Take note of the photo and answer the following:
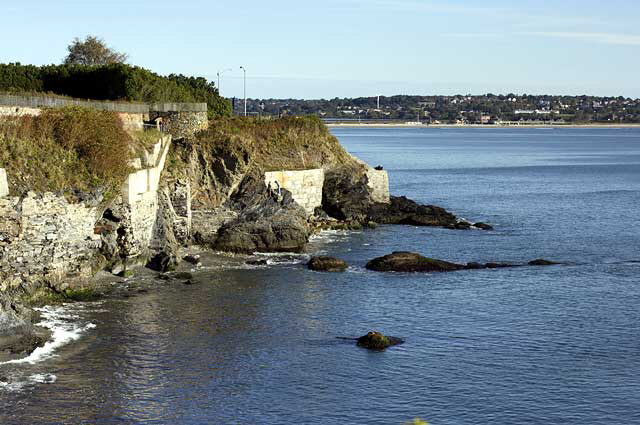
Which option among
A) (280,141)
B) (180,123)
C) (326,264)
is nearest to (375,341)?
(326,264)

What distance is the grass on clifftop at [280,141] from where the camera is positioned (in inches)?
2542

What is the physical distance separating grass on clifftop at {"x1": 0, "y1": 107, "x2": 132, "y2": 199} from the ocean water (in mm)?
5393

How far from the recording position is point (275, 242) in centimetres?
5691

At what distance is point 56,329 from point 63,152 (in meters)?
11.6

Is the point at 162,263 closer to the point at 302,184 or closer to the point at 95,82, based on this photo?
the point at 302,184

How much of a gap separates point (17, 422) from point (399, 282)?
77.4ft

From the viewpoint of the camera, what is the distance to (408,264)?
5106 centimetres

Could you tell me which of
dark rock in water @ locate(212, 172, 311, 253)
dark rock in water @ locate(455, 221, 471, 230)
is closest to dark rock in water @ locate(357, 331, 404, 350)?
dark rock in water @ locate(212, 172, 311, 253)

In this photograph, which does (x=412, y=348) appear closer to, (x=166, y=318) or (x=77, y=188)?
(x=166, y=318)

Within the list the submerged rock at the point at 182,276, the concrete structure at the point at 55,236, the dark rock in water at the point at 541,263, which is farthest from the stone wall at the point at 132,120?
the dark rock in water at the point at 541,263

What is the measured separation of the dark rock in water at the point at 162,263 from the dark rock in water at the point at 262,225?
22.2ft

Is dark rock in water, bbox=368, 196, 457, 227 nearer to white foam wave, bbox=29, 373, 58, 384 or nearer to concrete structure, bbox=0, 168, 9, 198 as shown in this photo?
concrete structure, bbox=0, 168, 9, 198

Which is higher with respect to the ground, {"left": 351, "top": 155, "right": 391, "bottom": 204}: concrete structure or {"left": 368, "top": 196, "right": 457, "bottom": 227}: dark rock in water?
{"left": 351, "top": 155, "right": 391, "bottom": 204}: concrete structure

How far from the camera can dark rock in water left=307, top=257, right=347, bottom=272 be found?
1977 inches
